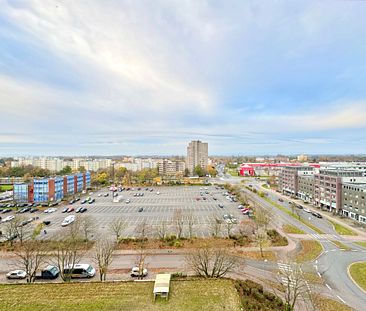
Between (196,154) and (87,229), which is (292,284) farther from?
(196,154)

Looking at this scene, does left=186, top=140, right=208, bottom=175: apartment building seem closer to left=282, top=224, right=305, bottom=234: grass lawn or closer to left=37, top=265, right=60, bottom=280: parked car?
left=282, top=224, right=305, bottom=234: grass lawn

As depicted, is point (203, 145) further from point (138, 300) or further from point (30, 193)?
point (138, 300)

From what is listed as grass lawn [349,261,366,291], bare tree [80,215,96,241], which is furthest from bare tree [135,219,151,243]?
grass lawn [349,261,366,291]

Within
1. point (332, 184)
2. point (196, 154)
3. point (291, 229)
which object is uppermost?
point (196, 154)

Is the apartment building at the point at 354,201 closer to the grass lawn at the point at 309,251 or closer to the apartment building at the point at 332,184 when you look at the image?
the apartment building at the point at 332,184

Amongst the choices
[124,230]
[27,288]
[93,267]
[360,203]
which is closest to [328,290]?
[93,267]

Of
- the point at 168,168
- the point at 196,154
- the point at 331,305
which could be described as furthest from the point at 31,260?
the point at 196,154
